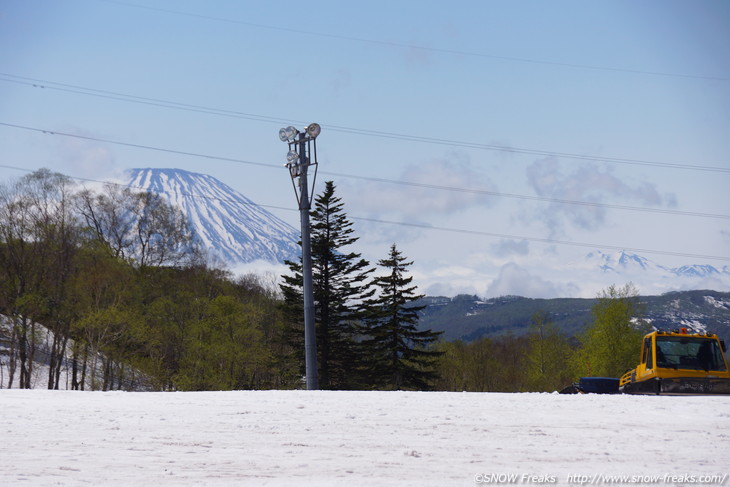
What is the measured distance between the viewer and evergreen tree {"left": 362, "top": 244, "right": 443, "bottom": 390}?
70.0 meters

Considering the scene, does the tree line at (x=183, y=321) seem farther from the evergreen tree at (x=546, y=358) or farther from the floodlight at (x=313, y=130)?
the floodlight at (x=313, y=130)

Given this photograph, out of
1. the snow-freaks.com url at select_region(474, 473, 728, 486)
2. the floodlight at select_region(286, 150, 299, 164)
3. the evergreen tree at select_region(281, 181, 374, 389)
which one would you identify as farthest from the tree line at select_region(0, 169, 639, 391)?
the snow-freaks.com url at select_region(474, 473, 728, 486)

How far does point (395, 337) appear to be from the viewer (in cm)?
7075

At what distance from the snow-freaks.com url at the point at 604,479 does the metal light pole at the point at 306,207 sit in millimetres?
18748

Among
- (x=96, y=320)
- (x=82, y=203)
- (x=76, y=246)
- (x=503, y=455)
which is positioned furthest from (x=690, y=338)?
(x=82, y=203)

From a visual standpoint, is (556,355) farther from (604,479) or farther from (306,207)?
(604,479)

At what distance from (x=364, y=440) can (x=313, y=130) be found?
20112mm

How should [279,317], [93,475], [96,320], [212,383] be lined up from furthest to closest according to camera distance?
[279,317] < [212,383] < [96,320] < [93,475]

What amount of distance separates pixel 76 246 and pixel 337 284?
22625mm

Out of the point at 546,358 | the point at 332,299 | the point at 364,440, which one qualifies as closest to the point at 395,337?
the point at 332,299

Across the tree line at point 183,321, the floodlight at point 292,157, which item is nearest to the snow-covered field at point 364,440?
the floodlight at point 292,157

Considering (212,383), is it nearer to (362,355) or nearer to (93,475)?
(362,355)

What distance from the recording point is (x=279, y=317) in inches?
3179

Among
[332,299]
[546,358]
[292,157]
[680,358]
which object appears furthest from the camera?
[546,358]
